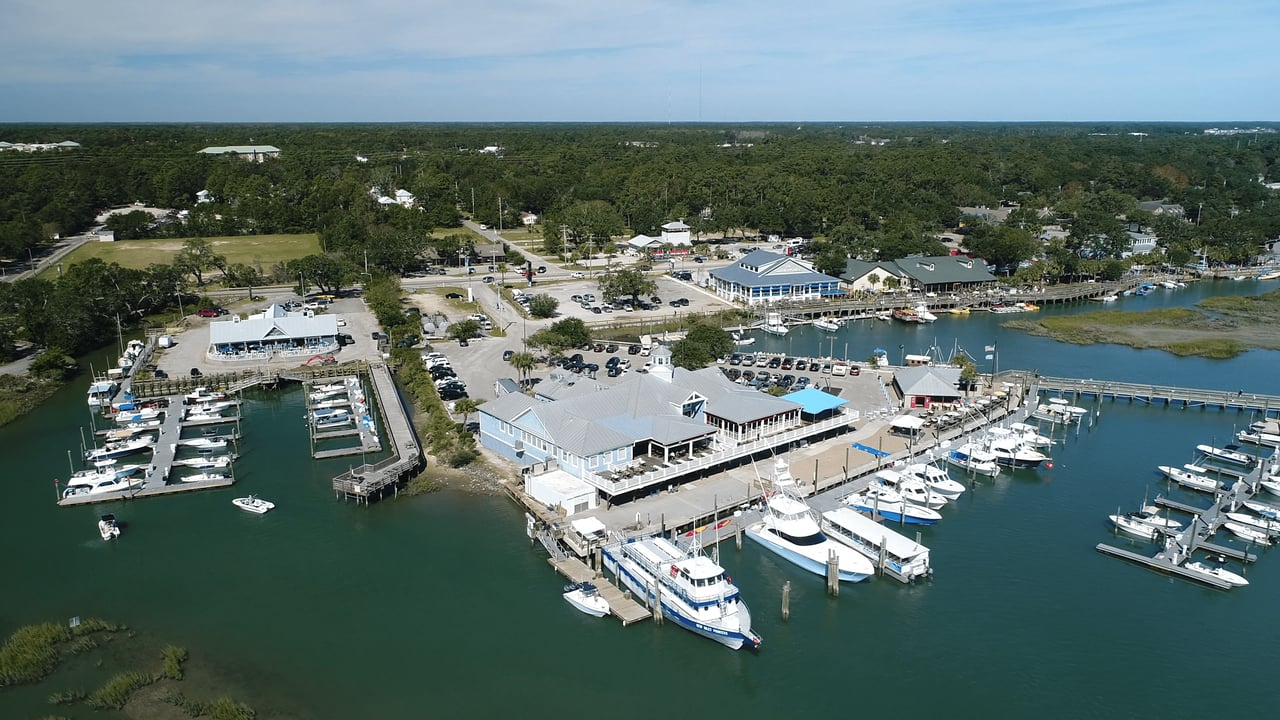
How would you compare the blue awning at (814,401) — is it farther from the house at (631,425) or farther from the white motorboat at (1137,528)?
the white motorboat at (1137,528)

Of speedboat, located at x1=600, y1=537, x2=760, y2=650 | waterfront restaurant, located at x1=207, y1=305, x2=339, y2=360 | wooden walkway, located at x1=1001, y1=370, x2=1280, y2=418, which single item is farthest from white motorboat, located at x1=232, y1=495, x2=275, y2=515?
wooden walkway, located at x1=1001, y1=370, x2=1280, y2=418

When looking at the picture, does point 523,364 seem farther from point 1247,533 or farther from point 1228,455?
point 1228,455

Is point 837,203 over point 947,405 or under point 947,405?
over

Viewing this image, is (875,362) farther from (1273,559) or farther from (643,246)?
(643,246)

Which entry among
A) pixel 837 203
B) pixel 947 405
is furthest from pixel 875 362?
pixel 837 203

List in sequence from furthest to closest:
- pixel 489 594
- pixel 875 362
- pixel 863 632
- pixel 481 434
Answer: pixel 875 362
pixel 481 434
pixel 489 594
pixel 863 632

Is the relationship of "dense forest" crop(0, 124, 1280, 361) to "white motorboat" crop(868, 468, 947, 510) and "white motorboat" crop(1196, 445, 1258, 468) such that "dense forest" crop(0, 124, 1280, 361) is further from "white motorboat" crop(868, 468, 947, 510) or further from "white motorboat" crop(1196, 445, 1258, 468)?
"white motorboat" crop(868, 468, 947, 510)

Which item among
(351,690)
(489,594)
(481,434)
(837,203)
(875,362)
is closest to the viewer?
(351,690)

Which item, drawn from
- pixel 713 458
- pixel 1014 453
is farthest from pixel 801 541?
pixel 1014 453

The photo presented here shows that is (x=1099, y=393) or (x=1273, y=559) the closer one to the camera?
(x=1273, y=559)
